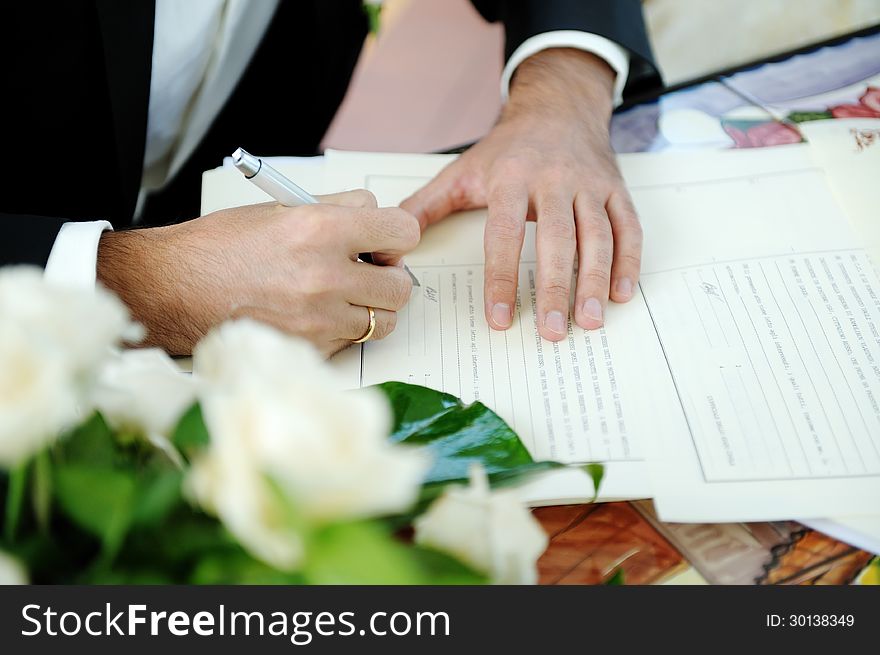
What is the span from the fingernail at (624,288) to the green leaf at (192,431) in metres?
0.40

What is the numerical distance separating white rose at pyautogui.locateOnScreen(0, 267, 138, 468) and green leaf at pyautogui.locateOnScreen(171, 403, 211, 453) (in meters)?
0.03

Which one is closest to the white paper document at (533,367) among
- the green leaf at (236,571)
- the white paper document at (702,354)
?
the white paper document at (702,354)

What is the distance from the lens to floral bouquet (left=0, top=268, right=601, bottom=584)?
8.5 inches

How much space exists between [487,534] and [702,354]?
33 centimetres

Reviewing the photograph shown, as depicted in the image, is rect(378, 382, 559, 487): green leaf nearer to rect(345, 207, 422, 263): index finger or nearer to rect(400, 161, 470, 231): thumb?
rect(345, 207, 422, 263): index finger

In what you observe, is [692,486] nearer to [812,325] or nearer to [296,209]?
[812,325]

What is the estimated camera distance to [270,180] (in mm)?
554

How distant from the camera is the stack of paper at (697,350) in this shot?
47 centimetres

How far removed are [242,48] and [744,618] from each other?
826 mm

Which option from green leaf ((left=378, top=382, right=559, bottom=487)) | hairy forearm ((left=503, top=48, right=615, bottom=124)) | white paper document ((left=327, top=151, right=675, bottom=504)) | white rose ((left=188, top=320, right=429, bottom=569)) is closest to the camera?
white rose ((left=188, top=320, right=429, bottom=569))

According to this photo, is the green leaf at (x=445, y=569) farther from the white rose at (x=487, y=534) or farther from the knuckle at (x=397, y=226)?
the knuckle at (x=397, y=226)

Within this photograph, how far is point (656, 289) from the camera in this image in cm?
62

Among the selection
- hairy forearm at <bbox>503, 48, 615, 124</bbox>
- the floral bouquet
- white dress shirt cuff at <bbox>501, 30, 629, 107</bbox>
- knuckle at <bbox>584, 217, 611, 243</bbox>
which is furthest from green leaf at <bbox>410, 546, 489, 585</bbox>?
white dress shirt cuff at <bbox>501, 30, 629, 107</bbox>

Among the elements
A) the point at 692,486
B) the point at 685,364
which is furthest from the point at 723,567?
the point at 685,364
